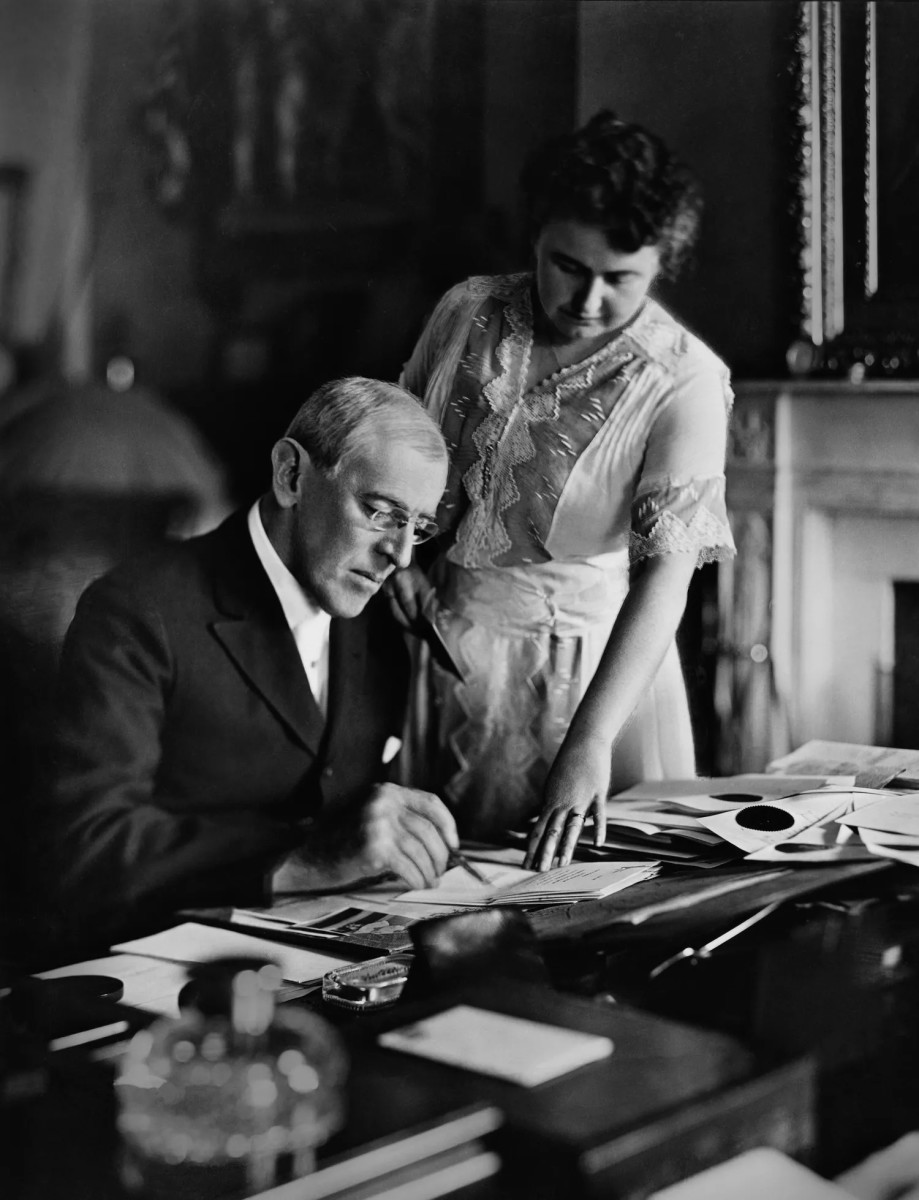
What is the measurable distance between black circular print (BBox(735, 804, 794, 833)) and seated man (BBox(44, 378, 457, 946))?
419mm

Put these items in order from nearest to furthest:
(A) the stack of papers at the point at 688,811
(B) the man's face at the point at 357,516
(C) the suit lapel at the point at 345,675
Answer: (B) the man's face at the point at 357,516, (C) the suit lapel at the point at 345,675, (A) the stack of papers at the point at 688,811

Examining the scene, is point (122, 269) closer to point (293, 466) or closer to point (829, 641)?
point (293, 466)

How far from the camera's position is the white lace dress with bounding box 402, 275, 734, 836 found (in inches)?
68.8

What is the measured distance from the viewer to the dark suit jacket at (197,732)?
151cm

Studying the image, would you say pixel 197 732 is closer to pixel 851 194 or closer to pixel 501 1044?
pixel 501 1044

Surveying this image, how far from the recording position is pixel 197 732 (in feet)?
5.29

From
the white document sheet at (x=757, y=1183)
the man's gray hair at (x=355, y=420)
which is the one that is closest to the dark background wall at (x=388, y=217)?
the man's gray hair at (x=355, y=420)

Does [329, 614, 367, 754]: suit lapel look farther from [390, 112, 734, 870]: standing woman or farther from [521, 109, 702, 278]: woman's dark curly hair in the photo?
[521, 109, 702, 278]: woman's dark curly hair

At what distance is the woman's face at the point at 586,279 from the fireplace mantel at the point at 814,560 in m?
0.25

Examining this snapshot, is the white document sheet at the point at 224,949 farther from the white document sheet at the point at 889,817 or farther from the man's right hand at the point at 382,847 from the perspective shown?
the white document sheet at the point at 889,817

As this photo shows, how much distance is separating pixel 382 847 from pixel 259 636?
0.99 feet

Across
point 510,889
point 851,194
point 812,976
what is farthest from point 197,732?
point 851,194

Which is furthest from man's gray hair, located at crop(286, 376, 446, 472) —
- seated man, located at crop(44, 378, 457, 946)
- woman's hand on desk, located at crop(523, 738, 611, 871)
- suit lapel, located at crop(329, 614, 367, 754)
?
woman's hand on desk, located at crop(523, 738, 611, 871)

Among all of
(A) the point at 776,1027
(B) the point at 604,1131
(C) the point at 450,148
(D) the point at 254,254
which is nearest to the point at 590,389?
(C) the point at 450,148
